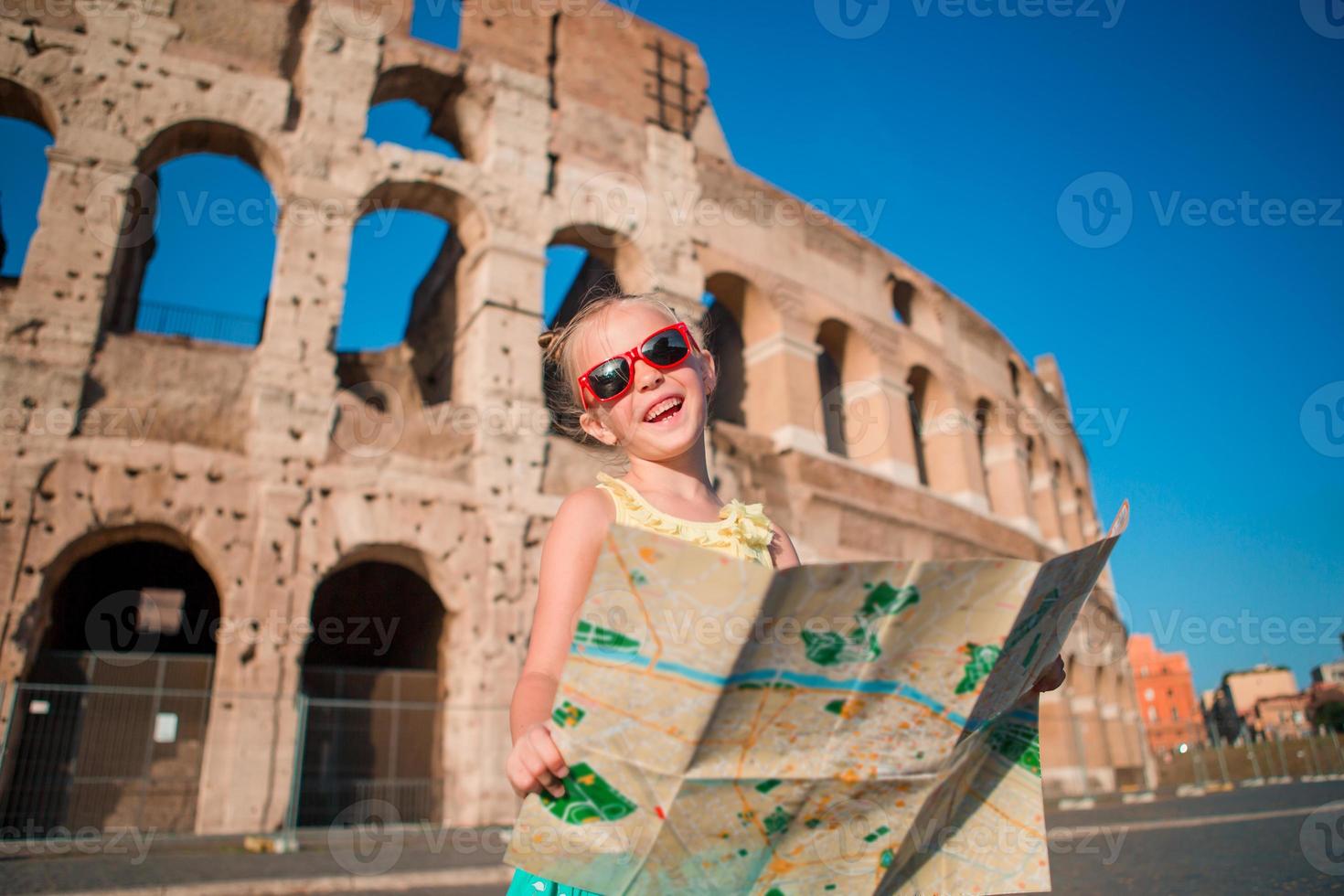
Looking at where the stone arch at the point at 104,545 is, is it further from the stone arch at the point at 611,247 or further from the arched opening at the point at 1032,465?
the arched opening at the point at 1032,465

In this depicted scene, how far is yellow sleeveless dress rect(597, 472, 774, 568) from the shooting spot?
60.6 inches

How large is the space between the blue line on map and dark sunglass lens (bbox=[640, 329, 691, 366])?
788 millimetres

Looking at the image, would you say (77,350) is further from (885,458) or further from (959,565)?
(885,458)

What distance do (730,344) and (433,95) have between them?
20.7ft

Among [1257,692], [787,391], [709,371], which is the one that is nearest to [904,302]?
[787,391]

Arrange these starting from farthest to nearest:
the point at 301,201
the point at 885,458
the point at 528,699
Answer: the point at 885,458, the point at 301,201, the point at 528,699

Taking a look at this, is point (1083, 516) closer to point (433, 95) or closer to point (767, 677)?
point (433, 95)

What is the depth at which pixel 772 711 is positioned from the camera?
982mm

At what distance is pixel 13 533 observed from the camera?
756cm

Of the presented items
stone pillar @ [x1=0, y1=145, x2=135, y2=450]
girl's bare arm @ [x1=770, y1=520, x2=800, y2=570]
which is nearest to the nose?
girl's bare arm @ [x1=770, y1=520, x2=800, y2=570]

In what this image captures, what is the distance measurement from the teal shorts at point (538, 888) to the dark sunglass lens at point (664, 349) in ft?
2.93

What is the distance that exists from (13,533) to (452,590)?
154 inches

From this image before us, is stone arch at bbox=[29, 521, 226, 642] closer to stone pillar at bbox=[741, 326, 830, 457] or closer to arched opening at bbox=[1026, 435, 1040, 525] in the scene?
stone pillar at bbox=[741, 326, 830, 457]

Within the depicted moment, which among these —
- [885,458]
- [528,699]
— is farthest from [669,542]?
[885,458]
